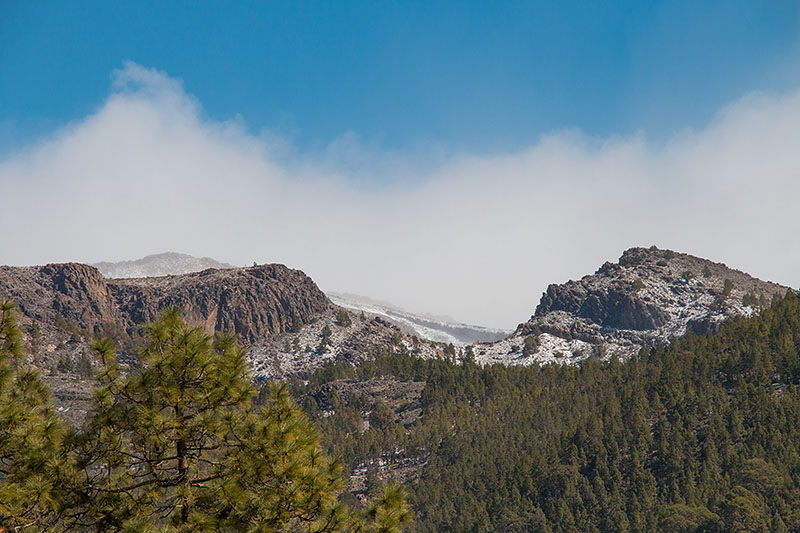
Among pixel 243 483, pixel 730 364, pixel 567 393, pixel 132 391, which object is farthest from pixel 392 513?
pixel 567 393

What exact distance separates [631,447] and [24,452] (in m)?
140

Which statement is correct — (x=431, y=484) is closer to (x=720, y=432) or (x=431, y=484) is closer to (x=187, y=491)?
(x=720, y=432)

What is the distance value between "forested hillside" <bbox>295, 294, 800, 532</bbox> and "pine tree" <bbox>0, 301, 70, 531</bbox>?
4388 inches

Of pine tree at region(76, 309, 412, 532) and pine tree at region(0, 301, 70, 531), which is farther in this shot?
pine tree at region(76, 309, 412, 532)

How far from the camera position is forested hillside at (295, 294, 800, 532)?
120m

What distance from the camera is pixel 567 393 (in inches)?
7249

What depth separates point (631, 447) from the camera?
14262 centimetres

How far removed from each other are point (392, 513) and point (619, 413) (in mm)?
148249

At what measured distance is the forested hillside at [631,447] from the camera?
120m

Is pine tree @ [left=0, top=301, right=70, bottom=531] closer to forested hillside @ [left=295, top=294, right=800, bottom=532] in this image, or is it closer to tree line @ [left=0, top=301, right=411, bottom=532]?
tree line @ [left=0, top=301, right=411, bottom=532]

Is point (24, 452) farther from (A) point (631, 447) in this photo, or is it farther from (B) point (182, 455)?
(A) point (631, 447)

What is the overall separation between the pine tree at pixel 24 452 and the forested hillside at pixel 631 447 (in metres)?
111

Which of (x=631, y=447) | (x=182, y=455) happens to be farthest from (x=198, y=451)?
(x=631, y=447)

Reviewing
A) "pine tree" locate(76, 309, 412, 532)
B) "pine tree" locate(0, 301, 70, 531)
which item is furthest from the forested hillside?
"pine tree" locate(0, 301, 70, 531)
